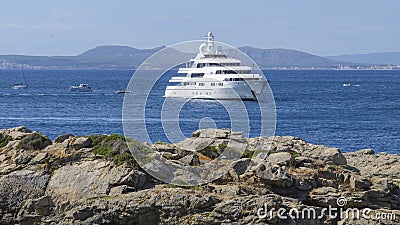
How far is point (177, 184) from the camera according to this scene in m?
17.0

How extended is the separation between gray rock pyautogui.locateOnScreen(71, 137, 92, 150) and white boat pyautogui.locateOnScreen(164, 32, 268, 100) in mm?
58621

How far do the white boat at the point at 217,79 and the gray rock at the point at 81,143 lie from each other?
2308 inches

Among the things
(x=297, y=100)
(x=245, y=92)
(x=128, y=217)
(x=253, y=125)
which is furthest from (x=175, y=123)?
(x=297, y=100)

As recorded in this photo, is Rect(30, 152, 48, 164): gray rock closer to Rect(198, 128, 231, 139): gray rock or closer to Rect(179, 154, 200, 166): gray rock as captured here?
Rect(179, 154, 200, 166): gray rock

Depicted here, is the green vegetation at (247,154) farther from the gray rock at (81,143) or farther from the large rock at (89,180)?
the gray rock at (81,143)

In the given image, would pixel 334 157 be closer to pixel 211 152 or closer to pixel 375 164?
pixel 375 164

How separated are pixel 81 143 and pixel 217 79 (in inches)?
2433

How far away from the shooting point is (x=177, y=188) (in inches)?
653

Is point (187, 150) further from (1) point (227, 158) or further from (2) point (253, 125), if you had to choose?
(2) point (253, 125)

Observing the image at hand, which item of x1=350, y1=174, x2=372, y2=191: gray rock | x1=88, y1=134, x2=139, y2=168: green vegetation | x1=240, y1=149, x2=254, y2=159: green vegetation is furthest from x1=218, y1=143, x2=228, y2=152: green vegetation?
x1=350, y1=174, x2=372, y2=191: gray rock

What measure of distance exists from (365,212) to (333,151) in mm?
3840

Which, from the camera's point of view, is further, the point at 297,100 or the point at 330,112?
the point at 297,100

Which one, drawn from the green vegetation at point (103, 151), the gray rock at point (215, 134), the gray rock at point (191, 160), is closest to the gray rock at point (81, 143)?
the green vegetation at point (103, 151)

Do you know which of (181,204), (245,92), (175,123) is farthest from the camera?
(245,92)
